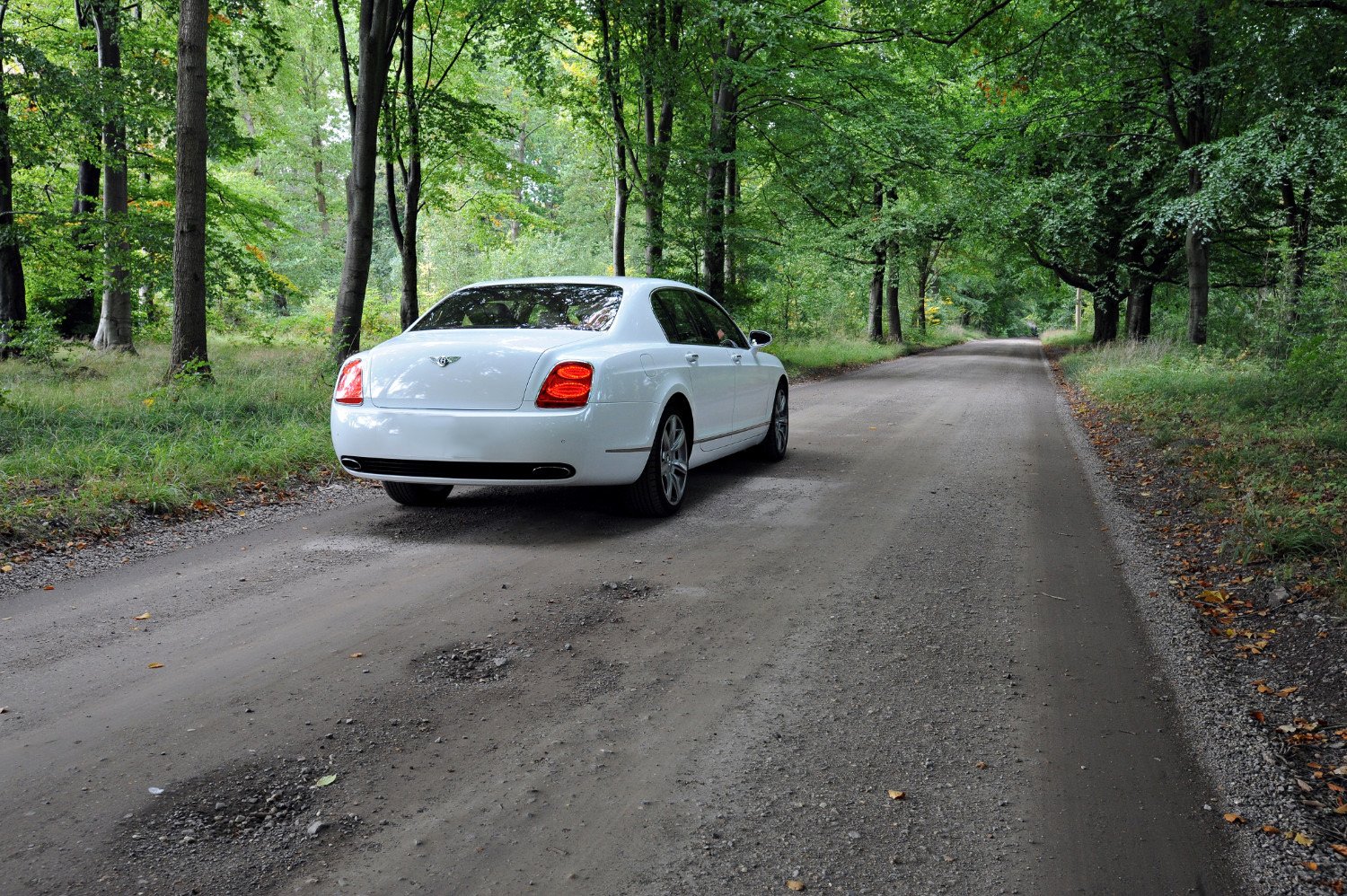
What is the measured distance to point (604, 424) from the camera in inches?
222

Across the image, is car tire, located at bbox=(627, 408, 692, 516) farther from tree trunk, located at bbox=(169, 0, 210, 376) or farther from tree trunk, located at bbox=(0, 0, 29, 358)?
tree trunk, located at bbox=(0, 0, 29, 358)

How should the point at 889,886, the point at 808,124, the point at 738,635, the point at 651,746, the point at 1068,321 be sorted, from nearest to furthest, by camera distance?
the point at 889,886, the point at 651,746, the point at 738,635, the point at 808,124, the point at 1068,321

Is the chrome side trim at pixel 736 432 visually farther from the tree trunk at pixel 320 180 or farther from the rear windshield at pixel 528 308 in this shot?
the tree trunk at pixel 320 180

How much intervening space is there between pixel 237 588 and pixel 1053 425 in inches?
423

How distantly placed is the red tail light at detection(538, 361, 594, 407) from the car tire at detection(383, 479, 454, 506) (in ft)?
4.77

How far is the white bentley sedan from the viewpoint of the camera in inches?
218

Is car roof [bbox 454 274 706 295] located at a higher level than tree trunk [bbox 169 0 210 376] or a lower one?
lower

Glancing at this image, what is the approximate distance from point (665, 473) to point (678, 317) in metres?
1.40

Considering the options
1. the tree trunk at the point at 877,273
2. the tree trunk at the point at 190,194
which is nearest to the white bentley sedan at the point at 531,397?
the tree trunk at the point at 190,194

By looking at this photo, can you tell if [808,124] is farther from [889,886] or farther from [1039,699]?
[889,886]

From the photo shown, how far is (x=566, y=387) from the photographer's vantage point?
5547mm

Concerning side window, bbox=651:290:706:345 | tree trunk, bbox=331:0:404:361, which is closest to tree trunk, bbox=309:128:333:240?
tree trunk, bbox=331:0:404:361

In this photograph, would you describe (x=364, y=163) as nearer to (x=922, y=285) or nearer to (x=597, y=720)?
(x=597, y=720)

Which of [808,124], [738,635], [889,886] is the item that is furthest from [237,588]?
[808,124]
